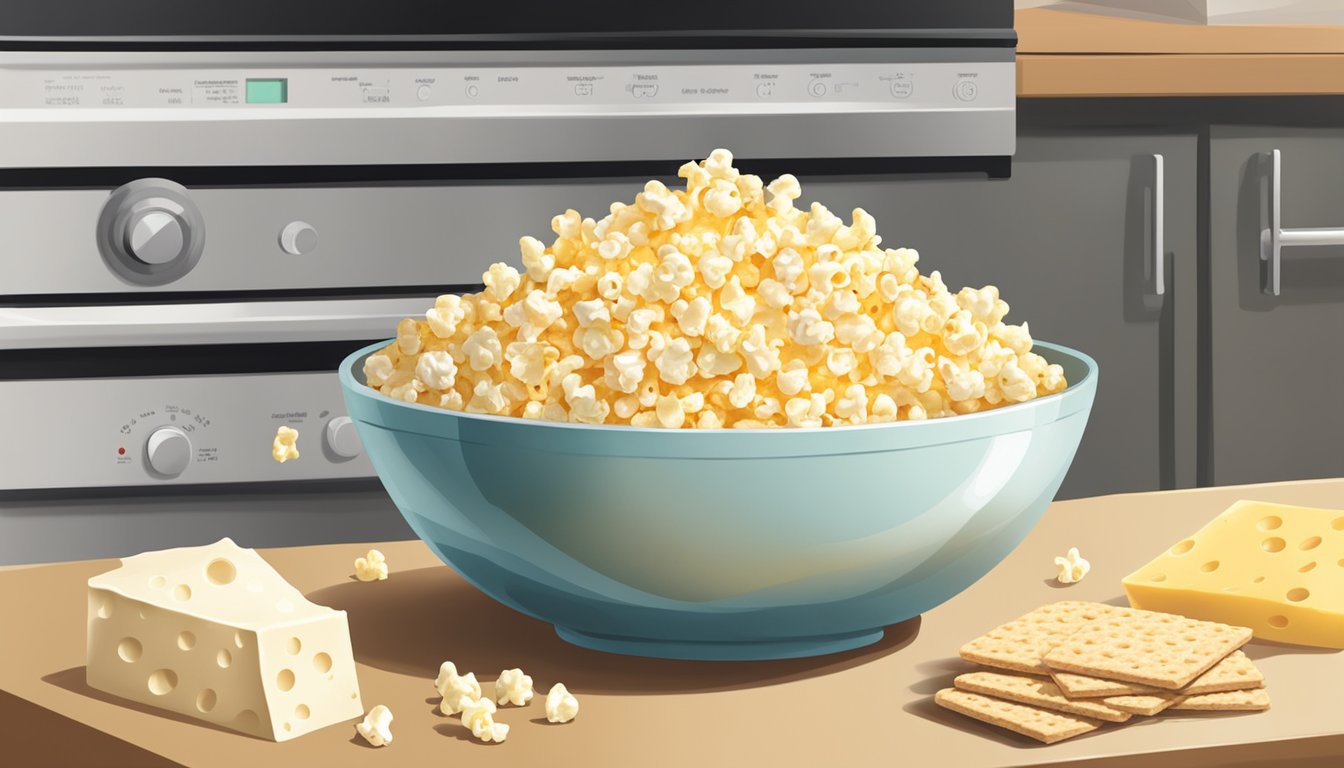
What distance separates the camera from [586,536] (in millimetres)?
695

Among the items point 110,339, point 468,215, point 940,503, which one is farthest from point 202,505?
point 940,503

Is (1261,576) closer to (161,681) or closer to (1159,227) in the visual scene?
(161,681)

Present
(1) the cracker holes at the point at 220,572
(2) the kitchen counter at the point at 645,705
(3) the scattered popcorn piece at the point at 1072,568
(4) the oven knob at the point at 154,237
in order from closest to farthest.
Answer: (2) the kitchen counter at the point at 645,705 → (1) the cracker holes at the point at 220,572 → (3) the scattered popcorn piece at the point at 1072,568 → (4) the oven knob at the point at 154,237

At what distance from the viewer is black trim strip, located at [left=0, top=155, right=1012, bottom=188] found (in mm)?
1914

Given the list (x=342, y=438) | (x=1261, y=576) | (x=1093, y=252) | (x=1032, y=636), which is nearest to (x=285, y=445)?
(x=1032, y=636)

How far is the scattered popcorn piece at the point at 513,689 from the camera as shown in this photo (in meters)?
0.66

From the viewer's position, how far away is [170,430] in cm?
188

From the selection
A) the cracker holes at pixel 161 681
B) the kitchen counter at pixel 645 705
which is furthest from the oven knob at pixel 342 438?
the cracker holes at pixel 161 681

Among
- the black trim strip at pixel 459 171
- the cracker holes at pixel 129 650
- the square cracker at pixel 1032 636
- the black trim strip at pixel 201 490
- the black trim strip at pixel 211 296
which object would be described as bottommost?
the black trim strip at pixel 201 490

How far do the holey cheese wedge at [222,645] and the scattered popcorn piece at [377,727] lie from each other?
30mm

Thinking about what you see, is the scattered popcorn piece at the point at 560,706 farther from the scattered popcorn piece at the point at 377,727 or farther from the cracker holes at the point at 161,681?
the cracker holes at the point at 161,681

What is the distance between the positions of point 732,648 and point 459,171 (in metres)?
1.35

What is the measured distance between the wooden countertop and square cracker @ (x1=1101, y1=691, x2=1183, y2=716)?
60.5 inches

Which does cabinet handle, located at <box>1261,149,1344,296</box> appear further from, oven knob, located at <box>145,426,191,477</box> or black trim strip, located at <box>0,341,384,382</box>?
oven knob, located at <box>145,426,191,477</box>
